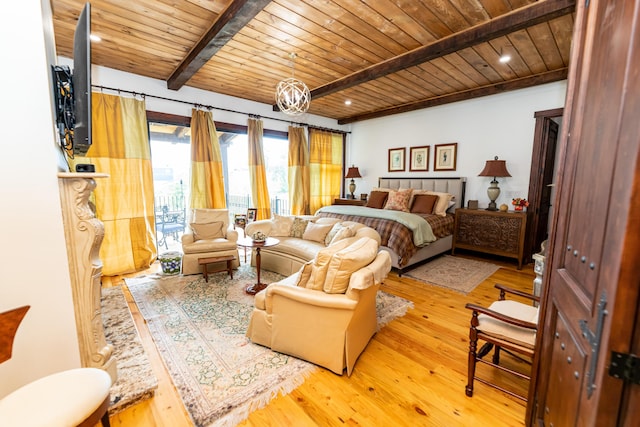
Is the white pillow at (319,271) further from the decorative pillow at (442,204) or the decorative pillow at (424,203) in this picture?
the decorative pillow at (442,204)

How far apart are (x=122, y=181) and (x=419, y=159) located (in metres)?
5.13

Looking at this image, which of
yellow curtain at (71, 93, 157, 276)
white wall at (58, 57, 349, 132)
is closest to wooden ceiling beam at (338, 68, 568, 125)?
white wall at (58, 57, 349, 132)

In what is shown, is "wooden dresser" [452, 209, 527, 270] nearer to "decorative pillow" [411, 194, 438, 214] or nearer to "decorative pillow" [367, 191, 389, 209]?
"decorative pillow" [411, 194, 438, 214]

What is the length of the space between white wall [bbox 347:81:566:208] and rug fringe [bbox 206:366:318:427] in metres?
4.37

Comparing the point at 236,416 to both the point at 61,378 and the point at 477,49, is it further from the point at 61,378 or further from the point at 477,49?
the point at 477,49

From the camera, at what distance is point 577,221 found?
919 millimetres

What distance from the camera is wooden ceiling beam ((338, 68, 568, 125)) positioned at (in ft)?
12.0

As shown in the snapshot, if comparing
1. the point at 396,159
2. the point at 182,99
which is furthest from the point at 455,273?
the point at 182,99

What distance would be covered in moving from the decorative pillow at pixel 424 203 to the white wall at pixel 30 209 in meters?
4.54

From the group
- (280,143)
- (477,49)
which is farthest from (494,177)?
(280,143)

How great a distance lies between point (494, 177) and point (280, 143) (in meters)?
4.06

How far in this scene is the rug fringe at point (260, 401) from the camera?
1469 millimetres

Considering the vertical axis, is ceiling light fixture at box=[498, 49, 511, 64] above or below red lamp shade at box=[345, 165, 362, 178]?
above

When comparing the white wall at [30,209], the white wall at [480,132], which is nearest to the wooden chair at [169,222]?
the white wall at [30,209]
